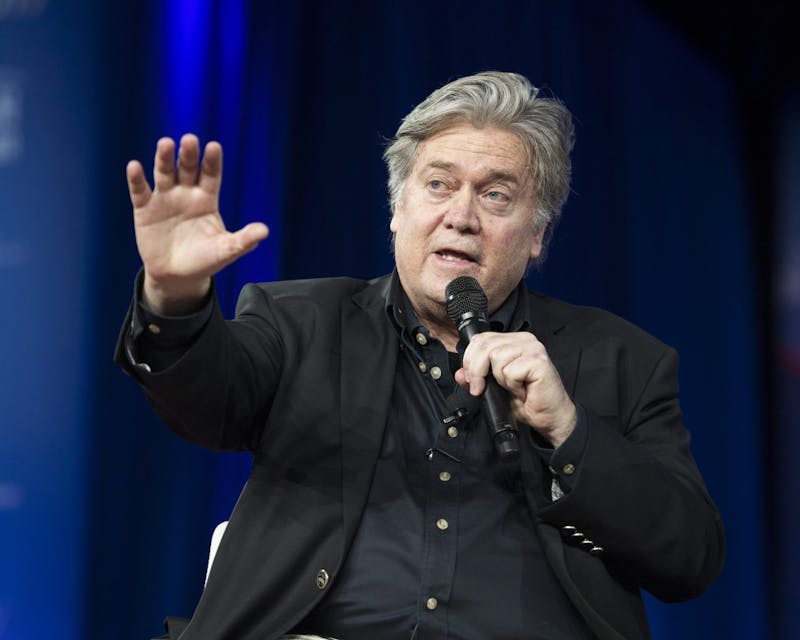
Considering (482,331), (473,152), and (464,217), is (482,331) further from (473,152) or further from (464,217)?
(473,152)

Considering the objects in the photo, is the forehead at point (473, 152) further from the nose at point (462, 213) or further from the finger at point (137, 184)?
the finger at point (137, 184)

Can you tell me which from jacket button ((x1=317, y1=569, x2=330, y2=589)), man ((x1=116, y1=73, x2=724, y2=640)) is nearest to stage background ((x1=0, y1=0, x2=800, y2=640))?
man ((x1=116, y1=73, x2=724, y2=640))

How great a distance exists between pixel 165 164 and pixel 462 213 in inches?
27.4

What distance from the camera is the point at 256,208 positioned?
124 inches

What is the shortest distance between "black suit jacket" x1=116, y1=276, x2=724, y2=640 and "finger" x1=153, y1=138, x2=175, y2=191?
216 mm

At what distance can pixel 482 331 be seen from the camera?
1.71 metres

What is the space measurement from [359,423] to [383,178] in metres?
1.73

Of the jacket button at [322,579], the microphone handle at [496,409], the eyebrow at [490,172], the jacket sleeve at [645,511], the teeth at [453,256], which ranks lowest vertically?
the jacket button at [322,579]

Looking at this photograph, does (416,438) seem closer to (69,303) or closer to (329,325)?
(329,325)

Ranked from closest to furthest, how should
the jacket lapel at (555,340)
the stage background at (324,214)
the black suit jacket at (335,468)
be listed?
the black suit jacket at (335,468) < the jacket lapel at (555,340) < the stage background at (324,214)

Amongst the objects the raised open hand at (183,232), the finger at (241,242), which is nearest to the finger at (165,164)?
the raised open hand at (183,232)

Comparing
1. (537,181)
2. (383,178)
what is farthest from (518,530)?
(383,178)

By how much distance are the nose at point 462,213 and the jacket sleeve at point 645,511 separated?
0.41 meters

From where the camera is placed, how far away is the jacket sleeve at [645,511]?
1702 millimetres
